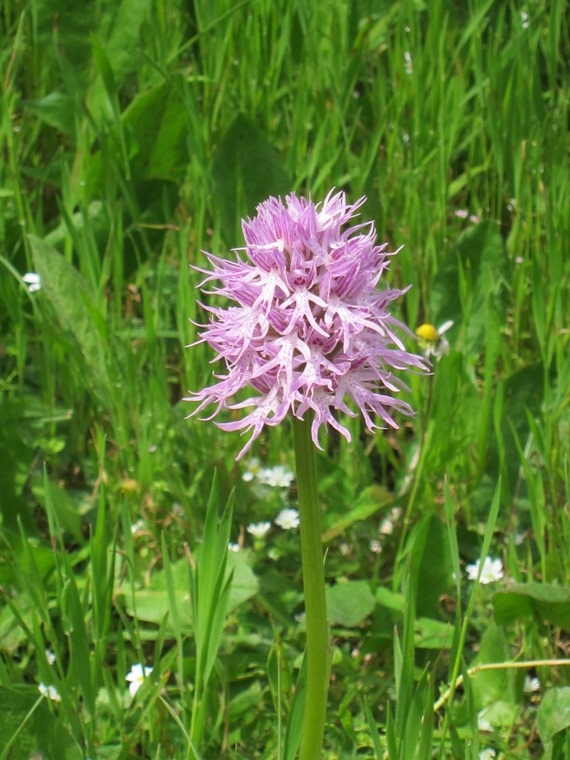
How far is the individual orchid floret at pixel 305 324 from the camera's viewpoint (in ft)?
3.91

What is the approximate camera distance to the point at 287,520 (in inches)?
89.2

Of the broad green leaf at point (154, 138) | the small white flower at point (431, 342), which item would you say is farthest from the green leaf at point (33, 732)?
the broad green leaf at point (154, 138)

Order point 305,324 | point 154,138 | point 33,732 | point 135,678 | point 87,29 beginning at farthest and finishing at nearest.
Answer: point 87,29, point 154,138, point 135,678, point 33,732, point 305,324

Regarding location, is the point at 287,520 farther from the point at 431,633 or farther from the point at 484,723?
the point at 484,723

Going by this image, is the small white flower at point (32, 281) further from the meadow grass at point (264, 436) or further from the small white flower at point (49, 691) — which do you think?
the small white flower at point (49, 691)

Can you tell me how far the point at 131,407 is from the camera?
2.25m

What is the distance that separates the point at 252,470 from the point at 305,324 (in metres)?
1.19

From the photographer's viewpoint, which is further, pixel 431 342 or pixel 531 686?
pixel 431 342

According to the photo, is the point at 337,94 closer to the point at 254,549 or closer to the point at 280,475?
the point at 280,475

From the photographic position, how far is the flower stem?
47.1 inches

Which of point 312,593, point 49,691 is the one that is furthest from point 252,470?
point 312,593

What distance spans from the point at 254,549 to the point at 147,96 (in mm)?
1227

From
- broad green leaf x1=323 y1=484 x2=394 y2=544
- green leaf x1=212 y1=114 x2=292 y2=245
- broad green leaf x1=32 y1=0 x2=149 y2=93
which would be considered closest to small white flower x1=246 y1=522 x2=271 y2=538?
broad green leaf x1=323 y1=484 x2=394 y2=544

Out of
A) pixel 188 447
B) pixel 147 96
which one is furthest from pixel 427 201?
pixel 188 447
